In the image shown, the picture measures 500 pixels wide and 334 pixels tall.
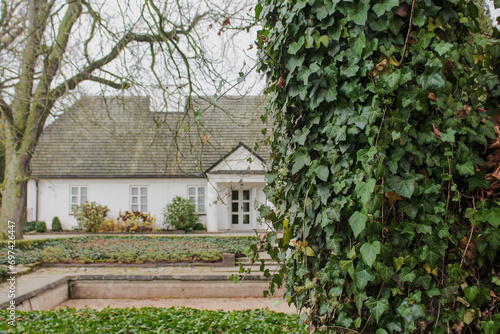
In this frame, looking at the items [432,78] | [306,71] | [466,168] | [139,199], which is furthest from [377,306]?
[139,199]

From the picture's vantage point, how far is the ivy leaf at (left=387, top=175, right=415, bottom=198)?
192cm

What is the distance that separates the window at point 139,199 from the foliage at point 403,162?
65.9ft

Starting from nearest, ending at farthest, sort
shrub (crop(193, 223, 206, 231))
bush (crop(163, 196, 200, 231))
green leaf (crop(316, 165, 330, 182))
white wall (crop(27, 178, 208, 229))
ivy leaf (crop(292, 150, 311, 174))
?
green leaf (crop(316, 165, 330, 182))
ivy leaf (crop(292, 150, 311, 174))
bush (crop(163, 196, 200, 231))
shrub (crop(193, 223, 206, 231))
white wall (crop(27, 178, 208, 229))

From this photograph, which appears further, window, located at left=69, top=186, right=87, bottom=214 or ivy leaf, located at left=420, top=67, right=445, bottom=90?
window, located at left=69, top=186, right=87, bottom=214

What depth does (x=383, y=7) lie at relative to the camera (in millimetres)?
1965

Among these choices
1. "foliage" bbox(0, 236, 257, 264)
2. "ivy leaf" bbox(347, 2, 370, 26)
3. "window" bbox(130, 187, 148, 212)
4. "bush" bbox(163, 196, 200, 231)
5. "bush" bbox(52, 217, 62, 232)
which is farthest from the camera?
"window" bbox(130, 187, 148, 212)

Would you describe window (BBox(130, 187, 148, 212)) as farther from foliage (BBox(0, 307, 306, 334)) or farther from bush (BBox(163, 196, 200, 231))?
foliage (BBox(0, 307, 306, 334))

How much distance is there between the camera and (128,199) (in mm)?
21219

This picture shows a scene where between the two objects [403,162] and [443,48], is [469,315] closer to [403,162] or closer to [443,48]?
[403,162]

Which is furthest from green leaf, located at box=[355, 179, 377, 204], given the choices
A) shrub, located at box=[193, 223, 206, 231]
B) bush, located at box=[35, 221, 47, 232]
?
bush, located at box=[35, 221, 47, 232]

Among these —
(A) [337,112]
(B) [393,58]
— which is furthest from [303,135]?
(B) [393,58]

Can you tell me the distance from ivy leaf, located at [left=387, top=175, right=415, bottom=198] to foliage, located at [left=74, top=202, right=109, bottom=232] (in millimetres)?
19862

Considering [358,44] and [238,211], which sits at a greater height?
[358,44]

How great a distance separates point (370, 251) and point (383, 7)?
1197mm
